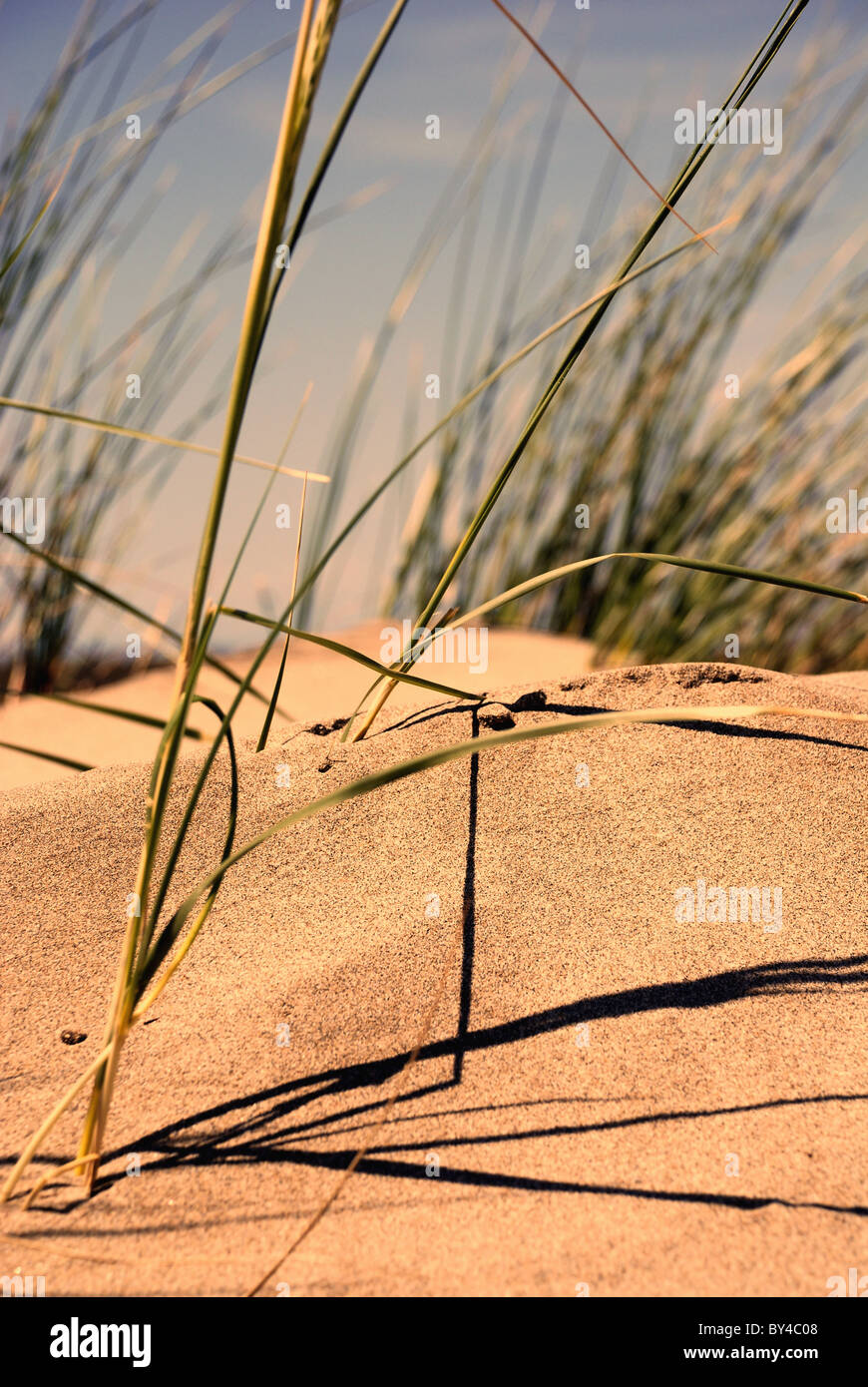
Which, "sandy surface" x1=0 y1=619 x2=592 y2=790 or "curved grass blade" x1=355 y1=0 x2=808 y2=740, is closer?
"curved grass blade" x1=355 y1=0 x2=808 y2=740

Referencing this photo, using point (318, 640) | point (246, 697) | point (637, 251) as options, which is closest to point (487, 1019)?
point (318, 640)

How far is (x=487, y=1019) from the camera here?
2.99 ft

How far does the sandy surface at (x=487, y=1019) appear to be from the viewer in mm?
695

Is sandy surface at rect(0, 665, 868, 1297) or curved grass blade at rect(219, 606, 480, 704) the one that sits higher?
curved grass blade at rect(219, 606, 480, 704)

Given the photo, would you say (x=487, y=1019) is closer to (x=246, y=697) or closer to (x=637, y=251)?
(x=637, y=251)

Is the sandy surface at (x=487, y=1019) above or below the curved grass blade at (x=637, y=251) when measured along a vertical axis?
below

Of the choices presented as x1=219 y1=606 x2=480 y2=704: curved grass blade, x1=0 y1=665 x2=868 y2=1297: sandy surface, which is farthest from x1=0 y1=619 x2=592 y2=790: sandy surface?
x1=219 y1=606 x2=480 y2=704: curved grass blade

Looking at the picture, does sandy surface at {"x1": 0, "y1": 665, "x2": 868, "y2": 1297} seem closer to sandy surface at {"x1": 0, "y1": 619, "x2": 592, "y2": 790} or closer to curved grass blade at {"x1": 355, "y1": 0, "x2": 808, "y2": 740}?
curved grass blade at {"x1": 355, "y1": 0, "x2": 808, "y2": 740}

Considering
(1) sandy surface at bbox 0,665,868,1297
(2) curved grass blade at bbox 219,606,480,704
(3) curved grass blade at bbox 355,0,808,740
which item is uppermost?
(3) curved grass blade at bbox 355,0,808,740

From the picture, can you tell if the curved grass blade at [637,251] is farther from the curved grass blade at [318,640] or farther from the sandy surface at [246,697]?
the sandy surface at [246,697]

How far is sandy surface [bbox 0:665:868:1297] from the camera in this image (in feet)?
2.28

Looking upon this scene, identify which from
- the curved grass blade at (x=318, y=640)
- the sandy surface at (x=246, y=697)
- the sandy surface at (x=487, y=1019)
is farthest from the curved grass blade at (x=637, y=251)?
the sandy surface at (x=246, y=697)

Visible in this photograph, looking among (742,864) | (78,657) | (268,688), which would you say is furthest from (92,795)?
(78,657)
